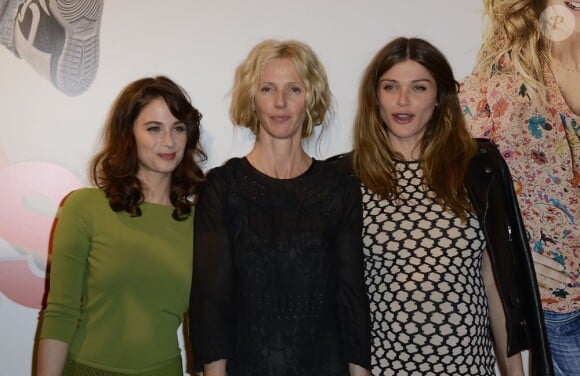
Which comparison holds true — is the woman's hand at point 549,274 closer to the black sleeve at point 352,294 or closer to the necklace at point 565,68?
the necklace at point 565,68

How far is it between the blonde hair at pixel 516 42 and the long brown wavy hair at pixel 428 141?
0.43 m

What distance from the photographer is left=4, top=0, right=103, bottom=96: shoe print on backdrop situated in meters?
2.28

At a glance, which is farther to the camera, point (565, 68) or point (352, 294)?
point (565, 68)

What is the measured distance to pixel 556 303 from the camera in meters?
2.20

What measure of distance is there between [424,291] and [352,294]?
0.71ft

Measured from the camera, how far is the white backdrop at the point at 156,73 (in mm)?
2256

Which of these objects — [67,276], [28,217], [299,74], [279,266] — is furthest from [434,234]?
A: [28,217]

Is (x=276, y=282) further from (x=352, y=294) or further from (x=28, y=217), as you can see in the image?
(x=28, y=217)

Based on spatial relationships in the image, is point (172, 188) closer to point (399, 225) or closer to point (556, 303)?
point (399, 225)

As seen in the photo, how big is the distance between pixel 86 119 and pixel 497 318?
171 centimetres

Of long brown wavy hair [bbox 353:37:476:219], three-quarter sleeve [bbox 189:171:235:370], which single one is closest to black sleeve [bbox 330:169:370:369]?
long brown wavy hair [bbox 353:37:476:219]

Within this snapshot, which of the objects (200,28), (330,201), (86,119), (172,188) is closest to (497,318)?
(330,201)

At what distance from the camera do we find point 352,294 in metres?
1.75

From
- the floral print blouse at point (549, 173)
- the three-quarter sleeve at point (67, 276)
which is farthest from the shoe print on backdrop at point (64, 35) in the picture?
the floral print blouse at point (549, 173)
